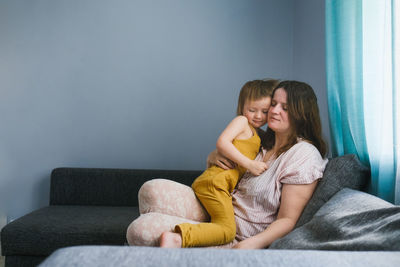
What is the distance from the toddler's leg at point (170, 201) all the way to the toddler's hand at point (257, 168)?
268mm

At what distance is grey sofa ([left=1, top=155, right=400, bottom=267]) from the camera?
2.15 feet

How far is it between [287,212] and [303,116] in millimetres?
412

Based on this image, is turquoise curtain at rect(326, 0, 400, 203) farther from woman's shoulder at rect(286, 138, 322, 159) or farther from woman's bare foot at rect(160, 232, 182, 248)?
woman's bare foot at rect(160, 232, 182, 248)

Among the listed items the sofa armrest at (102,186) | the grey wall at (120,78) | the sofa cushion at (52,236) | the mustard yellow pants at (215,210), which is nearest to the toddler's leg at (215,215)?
the mustard yellow pants at (215,210)

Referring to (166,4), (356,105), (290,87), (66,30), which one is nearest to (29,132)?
(66,30)

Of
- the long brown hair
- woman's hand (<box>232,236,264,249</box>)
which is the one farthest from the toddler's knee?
the long brown hair

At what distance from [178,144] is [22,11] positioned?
61.1 inches

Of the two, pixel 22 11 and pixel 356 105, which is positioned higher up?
pixel 22 11

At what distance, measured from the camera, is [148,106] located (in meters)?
2.83

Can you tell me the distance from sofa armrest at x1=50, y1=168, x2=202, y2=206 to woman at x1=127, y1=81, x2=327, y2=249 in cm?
105

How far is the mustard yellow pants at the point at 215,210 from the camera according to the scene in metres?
1.26

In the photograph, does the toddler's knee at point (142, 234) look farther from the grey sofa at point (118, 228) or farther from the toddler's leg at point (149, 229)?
the grey sofa at point (118, 228)

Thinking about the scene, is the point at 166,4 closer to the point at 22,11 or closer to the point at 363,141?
the point at 22,11

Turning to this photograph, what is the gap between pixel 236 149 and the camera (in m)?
1.55
